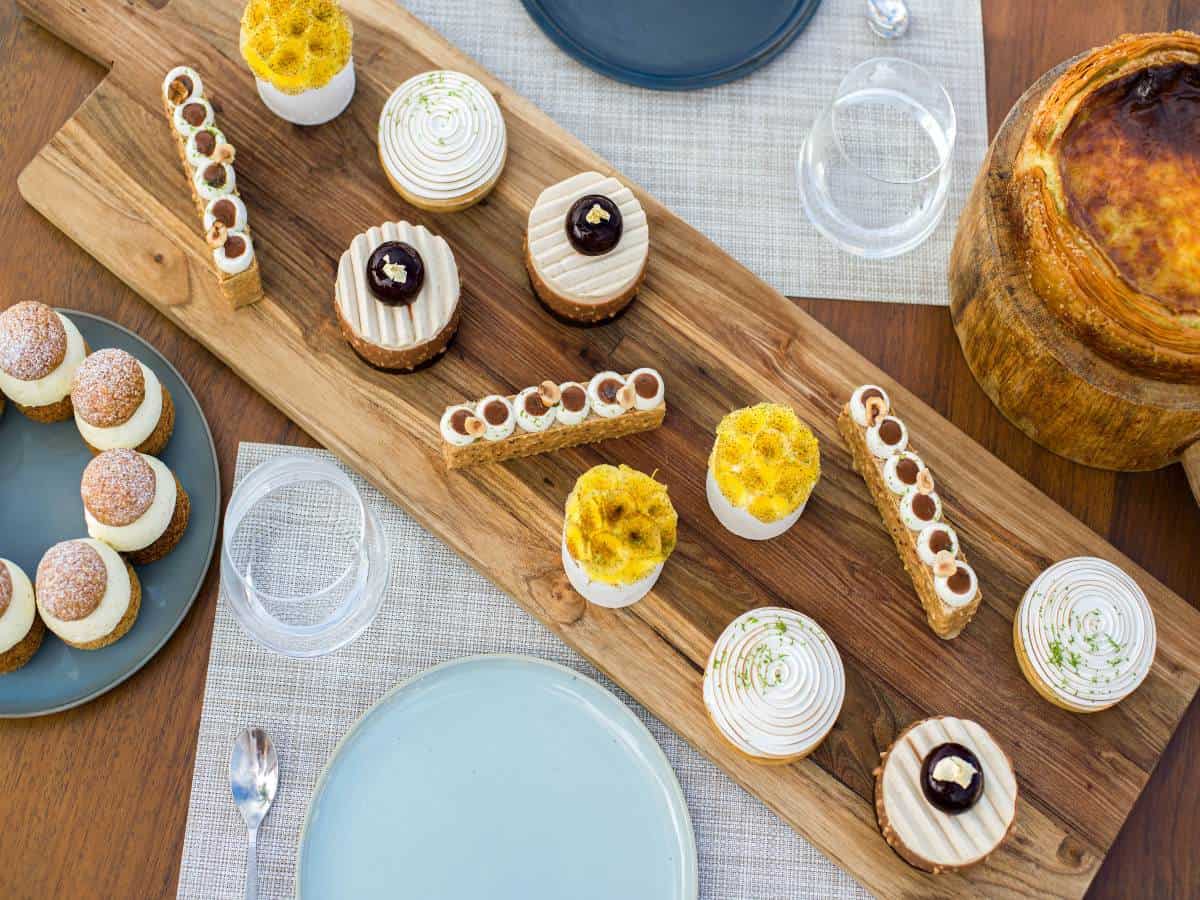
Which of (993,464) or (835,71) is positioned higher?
(835,71)

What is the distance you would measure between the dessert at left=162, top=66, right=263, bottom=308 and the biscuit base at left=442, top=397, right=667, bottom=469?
0.41 meters

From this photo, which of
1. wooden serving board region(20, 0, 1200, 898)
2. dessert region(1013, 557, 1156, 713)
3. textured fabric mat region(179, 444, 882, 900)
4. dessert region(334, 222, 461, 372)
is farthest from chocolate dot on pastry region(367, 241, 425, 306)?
dessert region(1013, 557, 1156, 713)

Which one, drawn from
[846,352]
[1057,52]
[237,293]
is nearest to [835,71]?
[1057,52]

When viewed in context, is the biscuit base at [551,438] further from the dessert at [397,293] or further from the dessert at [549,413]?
the dessert at [397,293]

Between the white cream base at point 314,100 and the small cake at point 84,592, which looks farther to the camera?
the white cream base at point 314,100

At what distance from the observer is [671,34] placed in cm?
209

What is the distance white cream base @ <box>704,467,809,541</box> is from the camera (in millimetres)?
1773

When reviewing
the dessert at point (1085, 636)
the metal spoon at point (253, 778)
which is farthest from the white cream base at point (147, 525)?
the dessert at point (1085, 636)

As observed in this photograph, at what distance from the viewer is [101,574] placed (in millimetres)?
1706

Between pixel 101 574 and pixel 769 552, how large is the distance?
975 millimetres

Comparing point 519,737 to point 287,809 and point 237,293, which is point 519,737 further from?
point 237,293

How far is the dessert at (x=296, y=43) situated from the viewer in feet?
6.05

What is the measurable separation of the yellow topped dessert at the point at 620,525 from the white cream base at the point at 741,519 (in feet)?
0.51

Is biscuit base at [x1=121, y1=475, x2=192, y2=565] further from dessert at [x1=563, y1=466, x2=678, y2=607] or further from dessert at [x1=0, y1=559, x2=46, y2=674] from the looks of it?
dessert at [x1=563, y1=466, x2=678, y2=607]
